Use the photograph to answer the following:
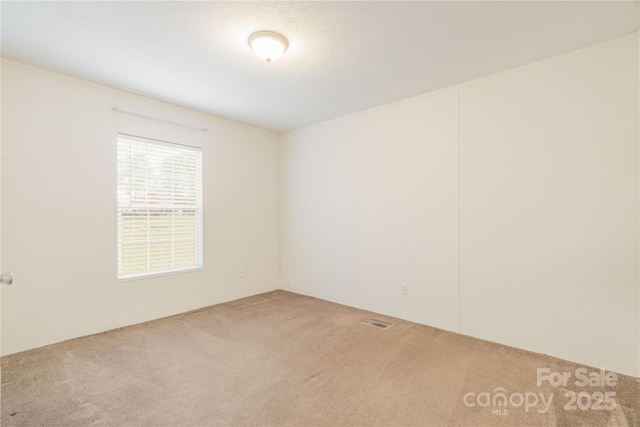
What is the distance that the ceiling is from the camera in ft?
6.53

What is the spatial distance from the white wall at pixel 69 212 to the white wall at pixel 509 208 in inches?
87.2

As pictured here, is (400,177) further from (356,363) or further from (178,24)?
(178,24)

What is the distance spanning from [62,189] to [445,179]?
397 cm

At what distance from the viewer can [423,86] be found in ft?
10.5

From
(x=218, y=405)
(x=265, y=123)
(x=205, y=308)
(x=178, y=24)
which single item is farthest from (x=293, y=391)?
(x=265, y=123)

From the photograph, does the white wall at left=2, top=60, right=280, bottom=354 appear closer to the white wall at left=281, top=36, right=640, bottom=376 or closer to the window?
the window

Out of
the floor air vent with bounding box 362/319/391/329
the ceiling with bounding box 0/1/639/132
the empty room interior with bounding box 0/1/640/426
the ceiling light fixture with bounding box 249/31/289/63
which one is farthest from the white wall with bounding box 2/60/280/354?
the floor air vent with bounding box 362/319/391/329

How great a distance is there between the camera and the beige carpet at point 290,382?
186 cm

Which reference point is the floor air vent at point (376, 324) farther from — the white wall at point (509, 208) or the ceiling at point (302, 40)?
the ceiling at point (302, 40)

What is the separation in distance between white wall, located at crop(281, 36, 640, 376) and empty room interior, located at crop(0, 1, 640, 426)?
0.02 m

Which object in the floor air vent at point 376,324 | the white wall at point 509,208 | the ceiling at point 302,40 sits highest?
the ceiling at point 302,40

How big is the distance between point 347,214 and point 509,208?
1943mm

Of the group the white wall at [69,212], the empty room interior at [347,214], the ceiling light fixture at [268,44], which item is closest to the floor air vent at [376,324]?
the empty room interior at [347,214]

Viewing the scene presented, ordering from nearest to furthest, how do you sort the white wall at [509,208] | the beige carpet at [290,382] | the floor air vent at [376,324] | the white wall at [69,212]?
the beige carpet at [290,382] → the white wall at [509,208] → the white wall at [69,212] → the floor air vent at [376,324]
